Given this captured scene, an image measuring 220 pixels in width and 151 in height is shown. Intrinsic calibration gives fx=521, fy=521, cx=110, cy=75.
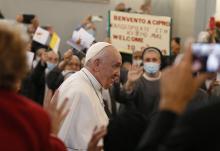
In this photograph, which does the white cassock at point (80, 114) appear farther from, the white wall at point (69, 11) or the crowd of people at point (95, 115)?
the white wall at point (69, 11)

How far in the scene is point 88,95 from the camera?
388 centimetres

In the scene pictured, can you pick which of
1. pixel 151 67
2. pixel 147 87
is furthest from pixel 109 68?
pixel 151 67

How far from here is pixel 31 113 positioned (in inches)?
80.9

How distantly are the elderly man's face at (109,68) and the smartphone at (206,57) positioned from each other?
238cm

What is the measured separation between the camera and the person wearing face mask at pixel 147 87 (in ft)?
18.2

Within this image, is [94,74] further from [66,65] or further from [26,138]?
[66,65]

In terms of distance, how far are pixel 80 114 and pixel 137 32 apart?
4.59 metres

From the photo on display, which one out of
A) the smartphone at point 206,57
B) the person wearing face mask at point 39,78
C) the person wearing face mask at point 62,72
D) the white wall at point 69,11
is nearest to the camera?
the smartphone at point 206,57

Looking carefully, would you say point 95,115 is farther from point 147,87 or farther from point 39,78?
point 39,78

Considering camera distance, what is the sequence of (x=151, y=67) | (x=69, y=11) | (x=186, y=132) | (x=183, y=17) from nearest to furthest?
(x=186, y=132) < (x=151, y=67) < (x=69, y=11) < (x=183, y=17)

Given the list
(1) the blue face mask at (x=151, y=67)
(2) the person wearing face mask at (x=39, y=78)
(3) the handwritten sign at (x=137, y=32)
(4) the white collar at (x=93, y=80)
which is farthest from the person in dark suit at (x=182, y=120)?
(3) the handwritten sign at (x=137, y=32)

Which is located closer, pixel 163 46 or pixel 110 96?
pixel 110 96

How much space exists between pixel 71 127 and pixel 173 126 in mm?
1863

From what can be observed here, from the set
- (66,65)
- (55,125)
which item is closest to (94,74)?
(55,125)
